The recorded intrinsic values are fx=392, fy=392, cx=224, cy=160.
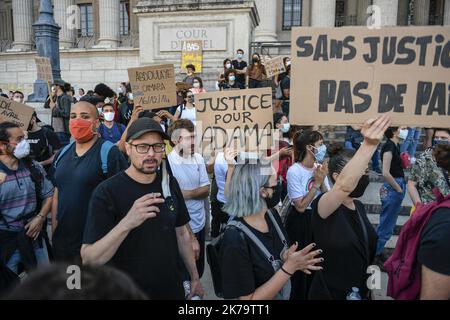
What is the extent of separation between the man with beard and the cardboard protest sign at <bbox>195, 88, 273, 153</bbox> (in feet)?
0.77

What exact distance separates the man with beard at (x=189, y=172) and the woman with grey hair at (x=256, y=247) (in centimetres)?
146

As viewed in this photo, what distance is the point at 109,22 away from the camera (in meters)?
25.7

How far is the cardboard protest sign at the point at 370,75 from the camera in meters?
2.44

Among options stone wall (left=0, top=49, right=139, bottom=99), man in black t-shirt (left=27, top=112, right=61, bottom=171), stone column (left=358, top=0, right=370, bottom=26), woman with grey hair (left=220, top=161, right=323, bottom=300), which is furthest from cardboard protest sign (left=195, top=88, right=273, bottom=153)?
stone column (left=358, top=0, right=370, bottom=26)

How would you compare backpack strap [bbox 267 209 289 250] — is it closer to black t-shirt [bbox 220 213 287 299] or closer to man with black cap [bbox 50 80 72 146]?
black t-shirt [bbox 220 213 287 299]

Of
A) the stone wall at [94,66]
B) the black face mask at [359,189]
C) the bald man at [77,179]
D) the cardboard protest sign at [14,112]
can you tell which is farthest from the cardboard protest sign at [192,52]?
the stone wall at [94,66]

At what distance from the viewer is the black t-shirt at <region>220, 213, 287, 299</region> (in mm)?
2215

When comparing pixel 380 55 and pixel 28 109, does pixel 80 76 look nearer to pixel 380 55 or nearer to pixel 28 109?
pixel 28 109

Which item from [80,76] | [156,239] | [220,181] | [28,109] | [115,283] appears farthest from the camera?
[80,76]

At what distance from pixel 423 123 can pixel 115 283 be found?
7.05 feet

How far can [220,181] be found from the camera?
4.51 m

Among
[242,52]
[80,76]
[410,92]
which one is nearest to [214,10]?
[242,52]

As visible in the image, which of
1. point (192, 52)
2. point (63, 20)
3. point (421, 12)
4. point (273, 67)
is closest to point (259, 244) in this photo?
point (192, 52)

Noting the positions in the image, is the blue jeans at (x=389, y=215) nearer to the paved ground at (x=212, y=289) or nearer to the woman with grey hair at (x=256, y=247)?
the paved ground at (x=212, y=289)
